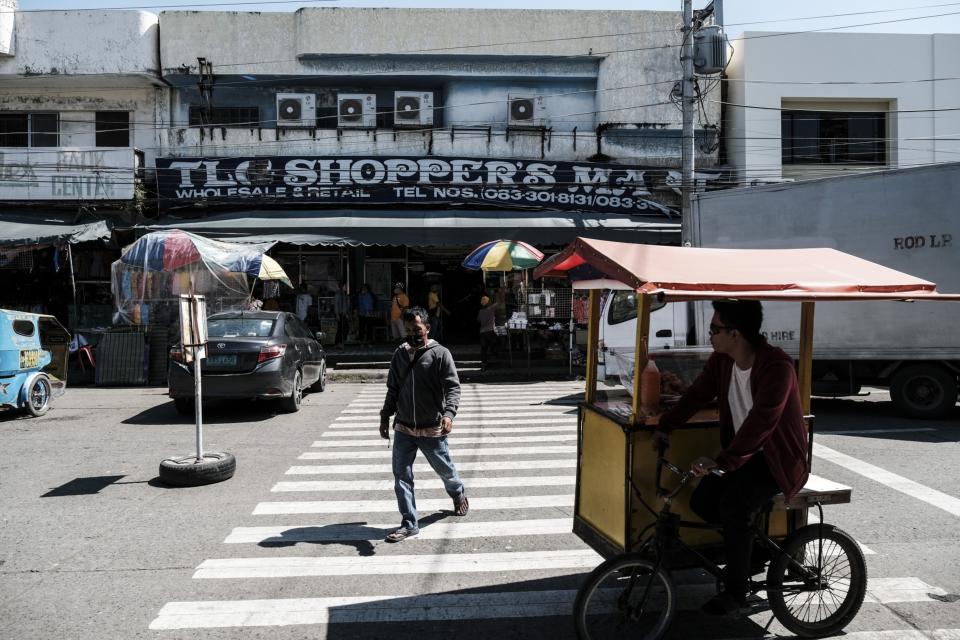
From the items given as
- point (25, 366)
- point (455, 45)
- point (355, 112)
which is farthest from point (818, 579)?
point (455, 45)

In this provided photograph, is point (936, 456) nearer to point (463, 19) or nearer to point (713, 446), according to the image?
point (713, 446)

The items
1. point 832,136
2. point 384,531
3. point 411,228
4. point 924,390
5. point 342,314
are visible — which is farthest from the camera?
point 832,136

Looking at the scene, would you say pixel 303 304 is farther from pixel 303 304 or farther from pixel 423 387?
pixel 423 387

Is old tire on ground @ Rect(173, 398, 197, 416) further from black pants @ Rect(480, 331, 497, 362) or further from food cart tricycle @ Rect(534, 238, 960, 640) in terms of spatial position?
food cart tricycle @ Rect(534, 238, 960, 640)

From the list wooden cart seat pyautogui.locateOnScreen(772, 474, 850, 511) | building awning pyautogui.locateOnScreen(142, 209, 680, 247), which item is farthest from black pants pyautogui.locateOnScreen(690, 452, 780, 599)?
building awning pyautogui.locateOnScreen(142, 209, 680, 247)

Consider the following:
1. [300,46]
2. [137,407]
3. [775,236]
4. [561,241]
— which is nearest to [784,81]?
[561,241]

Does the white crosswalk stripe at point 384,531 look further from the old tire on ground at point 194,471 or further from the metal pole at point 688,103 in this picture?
the metal pole at point 688,103

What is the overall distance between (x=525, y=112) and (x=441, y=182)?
131 inches

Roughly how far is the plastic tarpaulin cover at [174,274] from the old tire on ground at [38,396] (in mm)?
4324

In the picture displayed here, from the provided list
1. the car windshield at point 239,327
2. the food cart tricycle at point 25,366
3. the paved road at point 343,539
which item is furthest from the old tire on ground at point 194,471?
the food cart tricycle at point 25,366

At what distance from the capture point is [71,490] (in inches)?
291

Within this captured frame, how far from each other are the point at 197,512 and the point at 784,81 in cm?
2056

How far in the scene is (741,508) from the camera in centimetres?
394

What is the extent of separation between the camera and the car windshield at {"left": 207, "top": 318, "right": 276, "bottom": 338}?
38.1ft
